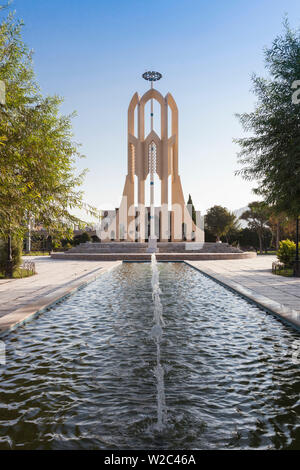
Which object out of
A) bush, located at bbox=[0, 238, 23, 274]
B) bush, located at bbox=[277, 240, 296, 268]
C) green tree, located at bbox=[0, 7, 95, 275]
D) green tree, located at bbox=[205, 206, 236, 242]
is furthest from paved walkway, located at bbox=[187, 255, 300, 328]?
green tree, located at bbox=[205, 206, 236, 242]

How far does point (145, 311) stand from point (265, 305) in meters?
2.89

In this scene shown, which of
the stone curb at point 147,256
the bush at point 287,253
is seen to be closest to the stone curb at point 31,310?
the bush at point 287,253

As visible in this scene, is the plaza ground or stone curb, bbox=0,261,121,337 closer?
stone curb, bbox=0,261,121,337

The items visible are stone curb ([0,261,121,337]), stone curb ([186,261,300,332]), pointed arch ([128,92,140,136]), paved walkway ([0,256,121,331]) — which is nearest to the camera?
stone curb ([0,261,121,337])

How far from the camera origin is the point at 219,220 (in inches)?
1860

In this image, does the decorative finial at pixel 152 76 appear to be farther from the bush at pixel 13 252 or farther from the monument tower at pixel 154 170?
the bush at pixel 13 252

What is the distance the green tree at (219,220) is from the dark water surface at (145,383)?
130 feet

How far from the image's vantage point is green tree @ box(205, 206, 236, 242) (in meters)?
47.1

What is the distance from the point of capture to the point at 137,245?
1296 inches

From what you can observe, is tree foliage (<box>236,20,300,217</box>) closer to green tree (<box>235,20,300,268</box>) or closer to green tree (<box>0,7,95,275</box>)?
green tree (<box>235,20,300,268</box>)

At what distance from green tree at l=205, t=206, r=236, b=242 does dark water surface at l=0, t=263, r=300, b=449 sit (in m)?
39.8

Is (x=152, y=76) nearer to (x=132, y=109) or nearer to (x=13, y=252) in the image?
(x=132, y=109)

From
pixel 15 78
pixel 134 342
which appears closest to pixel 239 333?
pixel 134 342

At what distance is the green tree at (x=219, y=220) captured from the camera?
47125 mm
